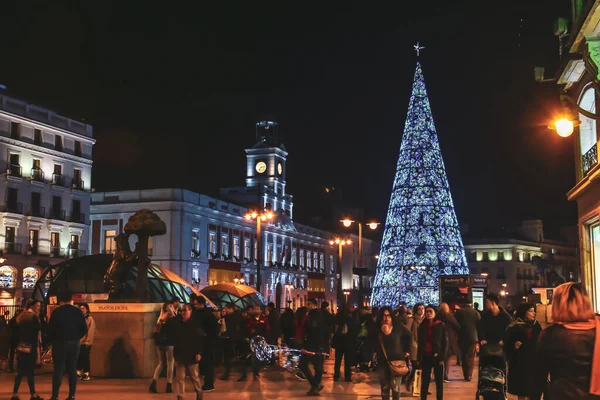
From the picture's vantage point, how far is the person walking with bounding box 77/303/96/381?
1559 centimetres

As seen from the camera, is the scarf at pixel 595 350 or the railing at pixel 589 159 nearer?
the scarf at pixel 595 350

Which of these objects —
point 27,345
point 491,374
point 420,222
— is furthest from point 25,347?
point 420,222

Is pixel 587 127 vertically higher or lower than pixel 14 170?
lower

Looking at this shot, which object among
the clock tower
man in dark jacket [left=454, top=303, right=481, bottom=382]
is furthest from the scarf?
the clock tower

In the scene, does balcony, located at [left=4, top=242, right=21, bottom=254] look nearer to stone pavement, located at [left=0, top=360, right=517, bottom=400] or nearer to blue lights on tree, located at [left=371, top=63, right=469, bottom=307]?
blue lights on tree, located at [left=371, top=63, right=469, bottom=307]

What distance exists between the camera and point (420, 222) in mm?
40312

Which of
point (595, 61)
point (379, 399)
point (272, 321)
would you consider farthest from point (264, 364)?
point (595, 61)

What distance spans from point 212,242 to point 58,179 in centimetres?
1851

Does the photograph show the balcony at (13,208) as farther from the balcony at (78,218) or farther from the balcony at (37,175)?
the balcony at (78,218)

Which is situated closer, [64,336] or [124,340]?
[64,336]

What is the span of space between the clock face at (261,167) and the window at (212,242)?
14.2m

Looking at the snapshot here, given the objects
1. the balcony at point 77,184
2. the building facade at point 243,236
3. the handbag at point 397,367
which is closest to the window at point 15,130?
the balcony at point 77,184

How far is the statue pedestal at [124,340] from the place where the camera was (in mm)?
16266

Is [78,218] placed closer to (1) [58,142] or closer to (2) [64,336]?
(1) [58,142]
